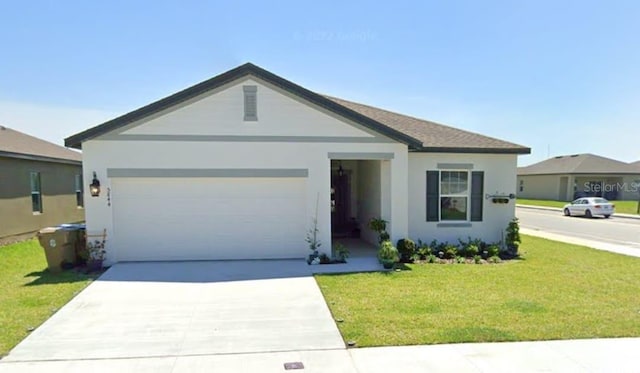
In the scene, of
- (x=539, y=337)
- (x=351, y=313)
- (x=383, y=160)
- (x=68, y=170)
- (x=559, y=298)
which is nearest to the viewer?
(x=539, y=337)

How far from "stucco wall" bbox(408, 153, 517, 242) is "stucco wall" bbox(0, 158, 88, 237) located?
13.4m

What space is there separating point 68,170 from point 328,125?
13838 millimetres

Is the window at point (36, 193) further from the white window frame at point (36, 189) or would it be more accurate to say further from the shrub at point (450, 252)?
the shrub at point (450, 252)

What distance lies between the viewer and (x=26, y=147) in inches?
→ 563

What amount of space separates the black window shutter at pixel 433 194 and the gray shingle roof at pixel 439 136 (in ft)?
2.88

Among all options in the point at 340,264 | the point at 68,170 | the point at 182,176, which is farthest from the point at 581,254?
the point at 68,170

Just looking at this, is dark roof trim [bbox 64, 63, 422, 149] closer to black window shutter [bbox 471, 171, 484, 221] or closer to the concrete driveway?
black window shutter [bbox 471, 171, 484, 221]

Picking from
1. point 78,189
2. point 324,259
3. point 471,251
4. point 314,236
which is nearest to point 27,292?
point 314,236

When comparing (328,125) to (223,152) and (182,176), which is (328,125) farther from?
(182,176)

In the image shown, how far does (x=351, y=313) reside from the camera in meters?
5.96

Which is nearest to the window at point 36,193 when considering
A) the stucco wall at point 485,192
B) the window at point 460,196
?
the stucco wall at point 485,192

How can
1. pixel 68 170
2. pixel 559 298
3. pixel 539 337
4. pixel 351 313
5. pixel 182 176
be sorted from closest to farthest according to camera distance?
pixel 539 337, pixel 351 313, pixel 559 298, pixel 182 176, pixel 68 170

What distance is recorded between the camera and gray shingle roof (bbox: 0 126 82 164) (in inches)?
498

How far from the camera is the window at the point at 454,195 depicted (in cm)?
1154
